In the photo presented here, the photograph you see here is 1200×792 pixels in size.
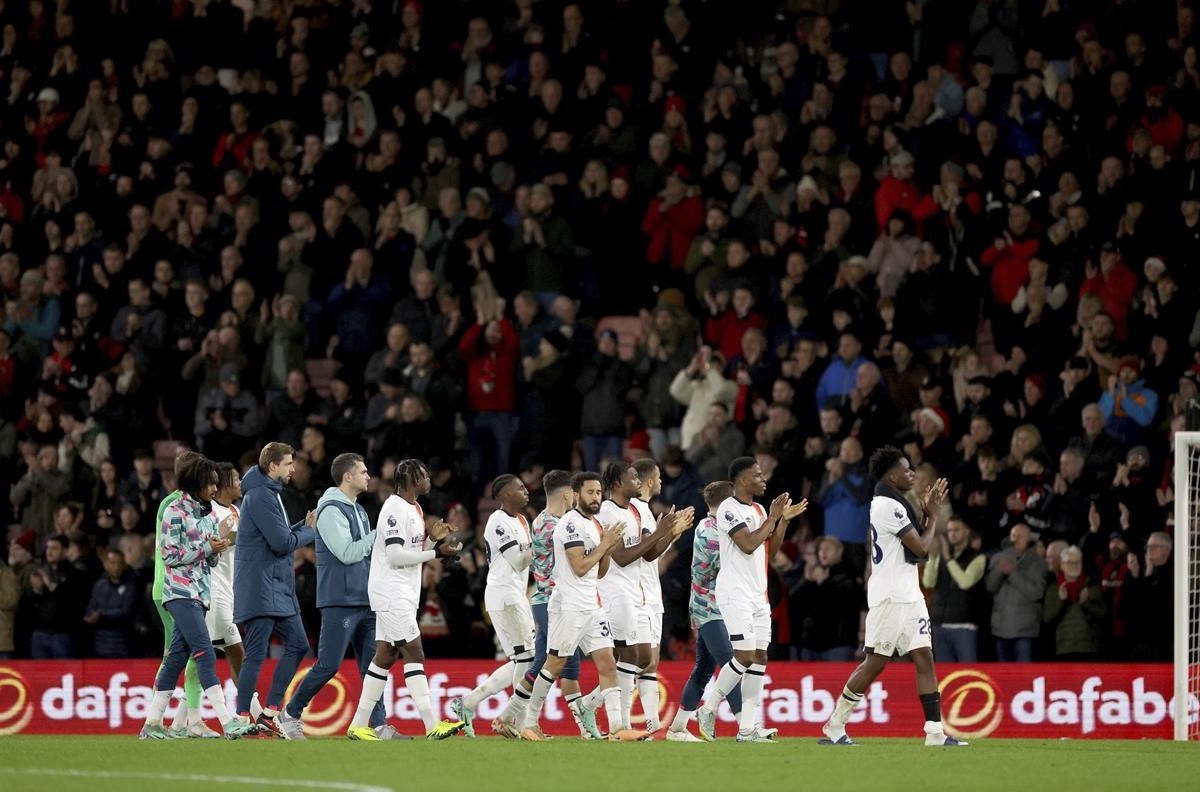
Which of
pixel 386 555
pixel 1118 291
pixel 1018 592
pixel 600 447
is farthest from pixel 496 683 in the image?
pixel 1118 291

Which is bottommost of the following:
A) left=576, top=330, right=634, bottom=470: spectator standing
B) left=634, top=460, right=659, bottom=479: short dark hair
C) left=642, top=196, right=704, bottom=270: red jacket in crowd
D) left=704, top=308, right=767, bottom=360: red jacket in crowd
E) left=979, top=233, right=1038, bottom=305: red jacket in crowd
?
left=634, top=460, right=659, bottom=479: short dark hair

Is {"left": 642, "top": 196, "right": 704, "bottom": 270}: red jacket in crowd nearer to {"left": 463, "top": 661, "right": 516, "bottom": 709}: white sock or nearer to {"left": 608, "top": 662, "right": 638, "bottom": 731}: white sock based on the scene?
{"left": 608, "top": 662, "right": 638, "bottom": 731}: white sock

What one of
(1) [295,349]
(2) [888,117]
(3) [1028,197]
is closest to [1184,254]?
(3) [1028,197]

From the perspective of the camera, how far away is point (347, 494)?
17609 millimetres

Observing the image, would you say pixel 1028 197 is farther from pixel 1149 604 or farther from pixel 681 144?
pixel 1149 604

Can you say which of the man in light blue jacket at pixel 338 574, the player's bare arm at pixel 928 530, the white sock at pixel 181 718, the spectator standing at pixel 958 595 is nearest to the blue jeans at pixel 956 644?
the spectator standing at pixel 958 595

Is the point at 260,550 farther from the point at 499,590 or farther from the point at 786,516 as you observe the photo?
the point at 786,516

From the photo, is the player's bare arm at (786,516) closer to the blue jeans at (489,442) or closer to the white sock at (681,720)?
the white sock at (681,720)

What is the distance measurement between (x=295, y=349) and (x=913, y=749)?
11.6 m

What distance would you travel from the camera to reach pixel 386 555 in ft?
57.7

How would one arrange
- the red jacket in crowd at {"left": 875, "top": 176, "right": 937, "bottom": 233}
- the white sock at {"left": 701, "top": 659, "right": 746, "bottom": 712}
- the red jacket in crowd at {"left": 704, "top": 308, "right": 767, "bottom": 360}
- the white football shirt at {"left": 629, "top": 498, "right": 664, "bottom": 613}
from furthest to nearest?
the red jacket in crowd at {"left": 875, "top": 176, "right": 937, "bottom": 233}
the red jacket in crowd at {"left": 704, "top": 308, "right": 767, "bottom": 360}
the white football shirt at {"left": 629, "top": 498, "right": 664, "bottom": 613}
the white sock at {"left": 701, "top": 659, "right": 746, "bottom": 712}

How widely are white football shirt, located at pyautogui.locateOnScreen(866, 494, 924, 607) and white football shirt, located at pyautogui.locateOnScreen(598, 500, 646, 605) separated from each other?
7.32 feet

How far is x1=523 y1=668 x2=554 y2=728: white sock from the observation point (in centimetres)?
1761

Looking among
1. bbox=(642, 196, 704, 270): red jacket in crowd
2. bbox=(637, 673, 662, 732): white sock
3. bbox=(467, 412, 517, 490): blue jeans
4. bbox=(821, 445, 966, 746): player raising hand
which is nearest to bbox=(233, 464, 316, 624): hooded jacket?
bbox=(637, 673, 662, 732): white sock
